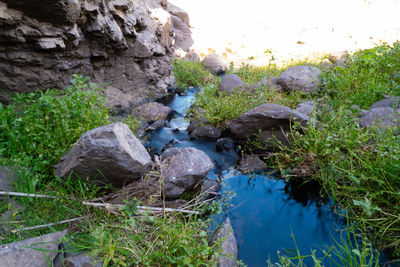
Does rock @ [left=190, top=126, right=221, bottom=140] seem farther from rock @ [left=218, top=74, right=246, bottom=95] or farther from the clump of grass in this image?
the clump of grass

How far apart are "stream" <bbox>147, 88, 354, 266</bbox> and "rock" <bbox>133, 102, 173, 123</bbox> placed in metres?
2.37

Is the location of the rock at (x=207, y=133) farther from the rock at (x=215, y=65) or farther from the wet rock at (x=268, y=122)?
the rock at (x=215, y=65)

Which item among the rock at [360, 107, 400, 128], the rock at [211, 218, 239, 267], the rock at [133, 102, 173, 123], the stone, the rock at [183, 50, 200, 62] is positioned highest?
the rock at [360, 107, 400, 128]

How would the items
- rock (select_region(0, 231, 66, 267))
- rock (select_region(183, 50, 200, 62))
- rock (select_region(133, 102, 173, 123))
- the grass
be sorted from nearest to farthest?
rock (select_region(0, 231, 66, 267)) < the grass < rock (select_region(133, 102, 173, 123)) < rock (select_region(183, 50, 200, 62))

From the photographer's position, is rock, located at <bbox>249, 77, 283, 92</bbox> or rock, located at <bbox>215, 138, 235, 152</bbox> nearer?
rock, located at <bbox>215, 138, 235, 152</bbox>

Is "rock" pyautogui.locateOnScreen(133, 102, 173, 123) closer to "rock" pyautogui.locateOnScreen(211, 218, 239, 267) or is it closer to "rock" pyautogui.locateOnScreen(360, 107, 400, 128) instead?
"rock" pyautogui.locateOnScreen(211, 218, 239, 267)

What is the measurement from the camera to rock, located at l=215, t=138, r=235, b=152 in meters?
4.75

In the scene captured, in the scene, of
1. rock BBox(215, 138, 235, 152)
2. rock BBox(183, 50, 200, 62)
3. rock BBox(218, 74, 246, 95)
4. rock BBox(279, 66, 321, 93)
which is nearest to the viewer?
rock BBox(215, 138, 235, 152)

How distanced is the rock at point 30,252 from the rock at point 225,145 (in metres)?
3.11

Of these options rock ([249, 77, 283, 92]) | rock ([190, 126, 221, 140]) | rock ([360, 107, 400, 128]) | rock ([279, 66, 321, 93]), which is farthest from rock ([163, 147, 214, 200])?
Answer: rock ([279, 66, 321, 93])

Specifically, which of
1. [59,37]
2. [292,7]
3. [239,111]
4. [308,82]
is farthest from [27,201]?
[292,7]

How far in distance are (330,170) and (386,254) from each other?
3.69 feet

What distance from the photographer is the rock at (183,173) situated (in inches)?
126

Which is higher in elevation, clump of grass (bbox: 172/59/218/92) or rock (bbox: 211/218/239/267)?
rock (bbox: 211/218/239/267)
